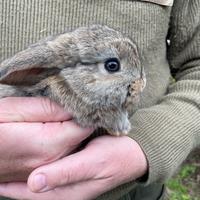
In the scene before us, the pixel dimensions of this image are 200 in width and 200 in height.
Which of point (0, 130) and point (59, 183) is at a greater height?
point (0, 130)

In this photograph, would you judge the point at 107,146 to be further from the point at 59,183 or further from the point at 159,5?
the point at 159,5

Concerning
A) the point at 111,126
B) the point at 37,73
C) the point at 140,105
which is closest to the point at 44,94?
the point at 37,73

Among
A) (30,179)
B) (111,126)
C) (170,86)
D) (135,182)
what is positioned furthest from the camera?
(170,86)

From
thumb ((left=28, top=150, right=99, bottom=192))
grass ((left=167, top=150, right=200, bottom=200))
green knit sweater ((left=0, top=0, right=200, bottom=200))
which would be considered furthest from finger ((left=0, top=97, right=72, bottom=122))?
grass ((left=167, top=150, right=200, bottom=200))

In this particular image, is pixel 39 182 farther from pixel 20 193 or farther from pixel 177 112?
pixel 177 112

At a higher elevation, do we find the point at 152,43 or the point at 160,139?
the point at 152,43

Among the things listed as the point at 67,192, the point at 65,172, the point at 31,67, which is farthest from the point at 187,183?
the point at 31,67

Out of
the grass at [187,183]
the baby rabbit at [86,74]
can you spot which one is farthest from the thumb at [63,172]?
the grass at [187,183]

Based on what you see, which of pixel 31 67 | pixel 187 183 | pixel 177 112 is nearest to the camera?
pixel 31 67
